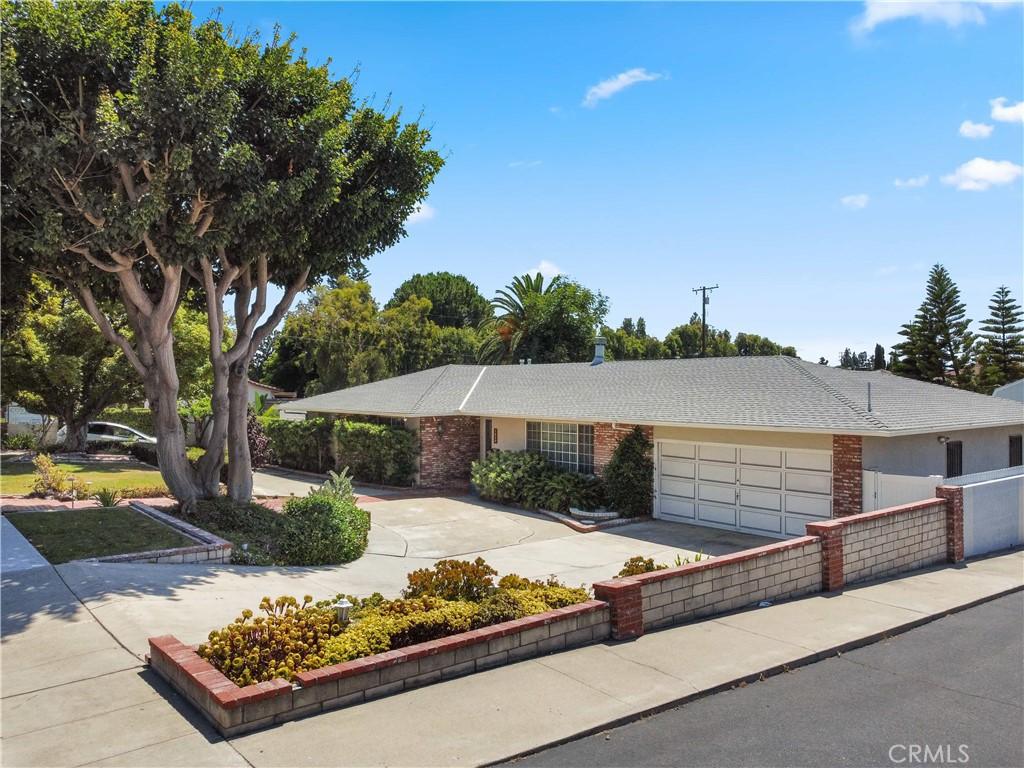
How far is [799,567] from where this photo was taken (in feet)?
33.5

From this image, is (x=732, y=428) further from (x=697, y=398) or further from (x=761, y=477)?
(x=697, y=398)

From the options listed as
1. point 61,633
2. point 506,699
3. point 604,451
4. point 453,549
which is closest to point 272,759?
point 506,699

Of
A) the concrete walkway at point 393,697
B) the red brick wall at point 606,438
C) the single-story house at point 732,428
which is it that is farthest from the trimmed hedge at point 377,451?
the concrete walkway at point 393,697

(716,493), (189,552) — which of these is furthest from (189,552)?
(716,493)

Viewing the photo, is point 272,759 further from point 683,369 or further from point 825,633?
point 683,369

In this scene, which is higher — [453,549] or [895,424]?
[895,424]

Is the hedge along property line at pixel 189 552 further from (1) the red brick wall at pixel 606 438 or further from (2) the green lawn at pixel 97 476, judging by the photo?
(1) the red brick wall at pixel 606 438

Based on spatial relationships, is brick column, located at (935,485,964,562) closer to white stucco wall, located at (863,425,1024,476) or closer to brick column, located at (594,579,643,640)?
white stucco wall, located at (863,425,1024,476)

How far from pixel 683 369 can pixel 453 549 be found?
9.91 meters

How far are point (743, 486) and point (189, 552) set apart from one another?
11.6 meters

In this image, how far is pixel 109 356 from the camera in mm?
28234

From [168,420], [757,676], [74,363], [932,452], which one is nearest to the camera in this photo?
[757,676]

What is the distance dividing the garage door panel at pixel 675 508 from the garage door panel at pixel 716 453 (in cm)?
124

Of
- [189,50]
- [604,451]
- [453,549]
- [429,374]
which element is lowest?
[453,549]
